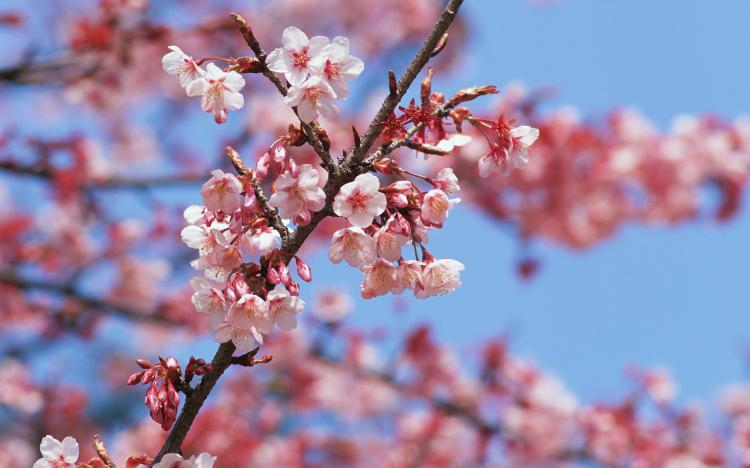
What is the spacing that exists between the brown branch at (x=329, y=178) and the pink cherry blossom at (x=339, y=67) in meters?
0.10

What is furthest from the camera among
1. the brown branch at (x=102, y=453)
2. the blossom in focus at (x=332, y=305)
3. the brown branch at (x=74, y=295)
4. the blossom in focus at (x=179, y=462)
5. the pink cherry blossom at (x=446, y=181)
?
the blossom in focus at (x=332, y=305)

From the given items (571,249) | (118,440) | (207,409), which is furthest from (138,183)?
(571,249)

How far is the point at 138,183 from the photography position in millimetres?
6133

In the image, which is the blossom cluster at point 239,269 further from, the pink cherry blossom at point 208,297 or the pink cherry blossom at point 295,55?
the pink cherry blossom at point 295,55

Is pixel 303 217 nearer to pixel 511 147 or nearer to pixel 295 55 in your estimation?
pixel 295 55

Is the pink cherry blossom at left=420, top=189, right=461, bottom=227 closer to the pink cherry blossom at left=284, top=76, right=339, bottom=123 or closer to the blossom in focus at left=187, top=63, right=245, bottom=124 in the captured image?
the pink cherry blossom at left=284, top=76, right=339, bottom=123

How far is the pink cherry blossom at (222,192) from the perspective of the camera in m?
1.64

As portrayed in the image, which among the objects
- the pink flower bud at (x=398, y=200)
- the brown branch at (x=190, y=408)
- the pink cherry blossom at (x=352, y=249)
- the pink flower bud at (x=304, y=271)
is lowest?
the brown branch at (x=190, y=408)

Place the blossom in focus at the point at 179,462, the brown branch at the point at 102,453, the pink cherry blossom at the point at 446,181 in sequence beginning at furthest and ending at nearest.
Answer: the pink cherry blossom at the point at 446,181 < the brown branch at the point at 102,453 < the blossom in focus at the point at 179,462

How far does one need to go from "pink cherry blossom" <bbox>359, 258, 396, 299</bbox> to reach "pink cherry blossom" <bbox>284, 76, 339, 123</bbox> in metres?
0.38

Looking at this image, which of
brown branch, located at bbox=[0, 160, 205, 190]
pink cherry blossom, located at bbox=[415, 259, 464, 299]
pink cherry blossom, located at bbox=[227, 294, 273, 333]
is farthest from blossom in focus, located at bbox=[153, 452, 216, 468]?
brown branch, located at bbox=[0, 160, 205, 190]

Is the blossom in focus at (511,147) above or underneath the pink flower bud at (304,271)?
above

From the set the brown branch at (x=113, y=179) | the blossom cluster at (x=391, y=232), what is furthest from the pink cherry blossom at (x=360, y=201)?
the brown branch at (x=113, y=179)

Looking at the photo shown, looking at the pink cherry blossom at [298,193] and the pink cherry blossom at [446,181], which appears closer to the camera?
the pink cherry blossom at [298,193]
